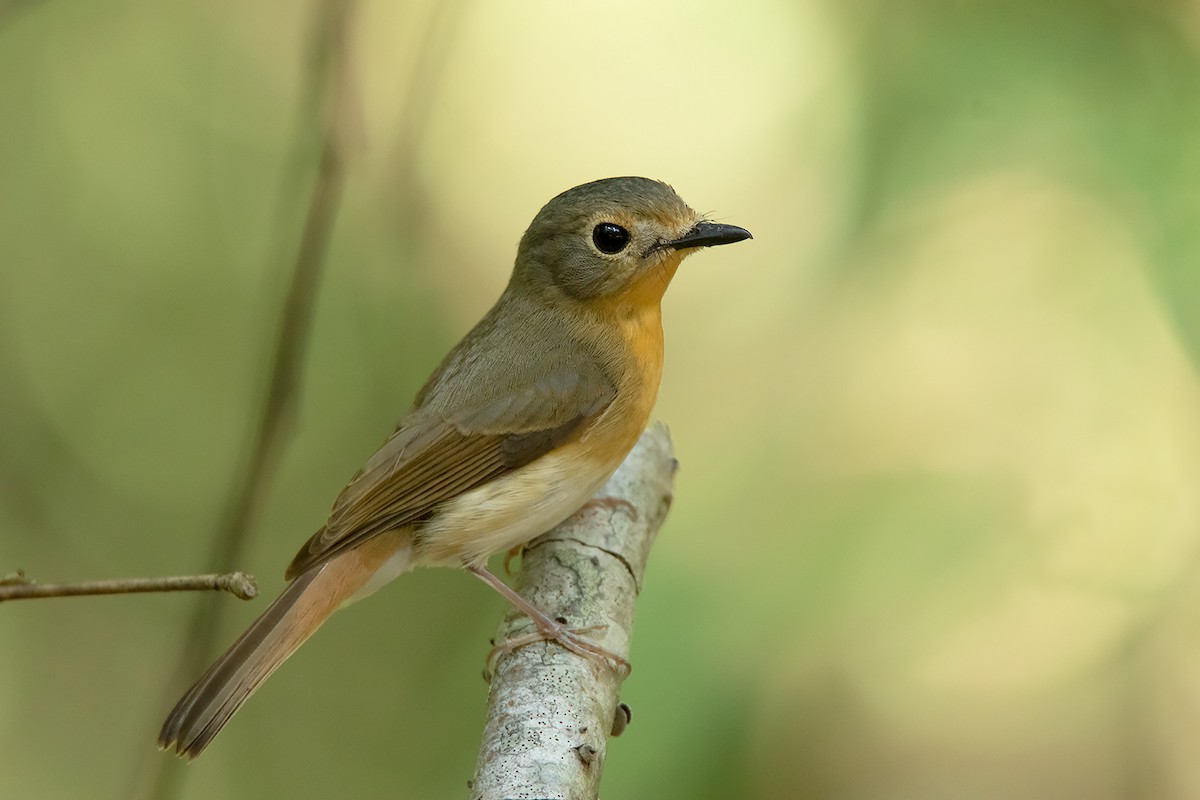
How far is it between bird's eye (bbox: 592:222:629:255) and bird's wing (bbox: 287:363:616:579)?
1.21 feet

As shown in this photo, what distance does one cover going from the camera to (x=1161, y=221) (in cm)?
451

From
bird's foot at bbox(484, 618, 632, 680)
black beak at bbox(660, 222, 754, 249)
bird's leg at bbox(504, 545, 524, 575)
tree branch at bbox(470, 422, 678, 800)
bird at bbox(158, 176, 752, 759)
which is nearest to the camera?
tree branch at bbox(470, 422, 678, 800)

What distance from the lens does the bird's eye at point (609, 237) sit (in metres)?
3.56

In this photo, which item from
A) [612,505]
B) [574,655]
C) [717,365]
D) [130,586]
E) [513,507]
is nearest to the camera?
[130,586]

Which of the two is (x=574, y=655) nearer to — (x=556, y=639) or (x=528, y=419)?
(x=556, y=639)

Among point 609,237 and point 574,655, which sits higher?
point 609,237

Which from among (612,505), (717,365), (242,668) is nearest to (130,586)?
(242,668)

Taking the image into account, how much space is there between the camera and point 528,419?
11.3ft

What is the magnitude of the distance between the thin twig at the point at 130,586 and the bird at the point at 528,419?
1313 millimetres

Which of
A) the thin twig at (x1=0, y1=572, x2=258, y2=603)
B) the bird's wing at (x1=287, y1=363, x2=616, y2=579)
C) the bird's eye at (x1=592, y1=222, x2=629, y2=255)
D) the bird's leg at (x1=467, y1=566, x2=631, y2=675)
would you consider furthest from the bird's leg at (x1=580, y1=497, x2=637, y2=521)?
the thin twig at (x1=0, y1=572, x2=258, y2=603)

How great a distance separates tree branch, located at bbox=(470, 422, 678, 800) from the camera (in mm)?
2316

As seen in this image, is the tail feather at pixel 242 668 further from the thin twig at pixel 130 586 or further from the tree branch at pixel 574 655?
the thin twig at pixel 130 586

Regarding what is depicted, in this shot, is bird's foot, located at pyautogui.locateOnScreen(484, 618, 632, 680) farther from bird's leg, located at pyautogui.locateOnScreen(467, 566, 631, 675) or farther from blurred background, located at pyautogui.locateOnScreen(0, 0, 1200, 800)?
blurred background, located at pyautogui.locateOnScreen(0, 0, 1200, 800)

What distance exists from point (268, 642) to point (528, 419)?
97 cm
